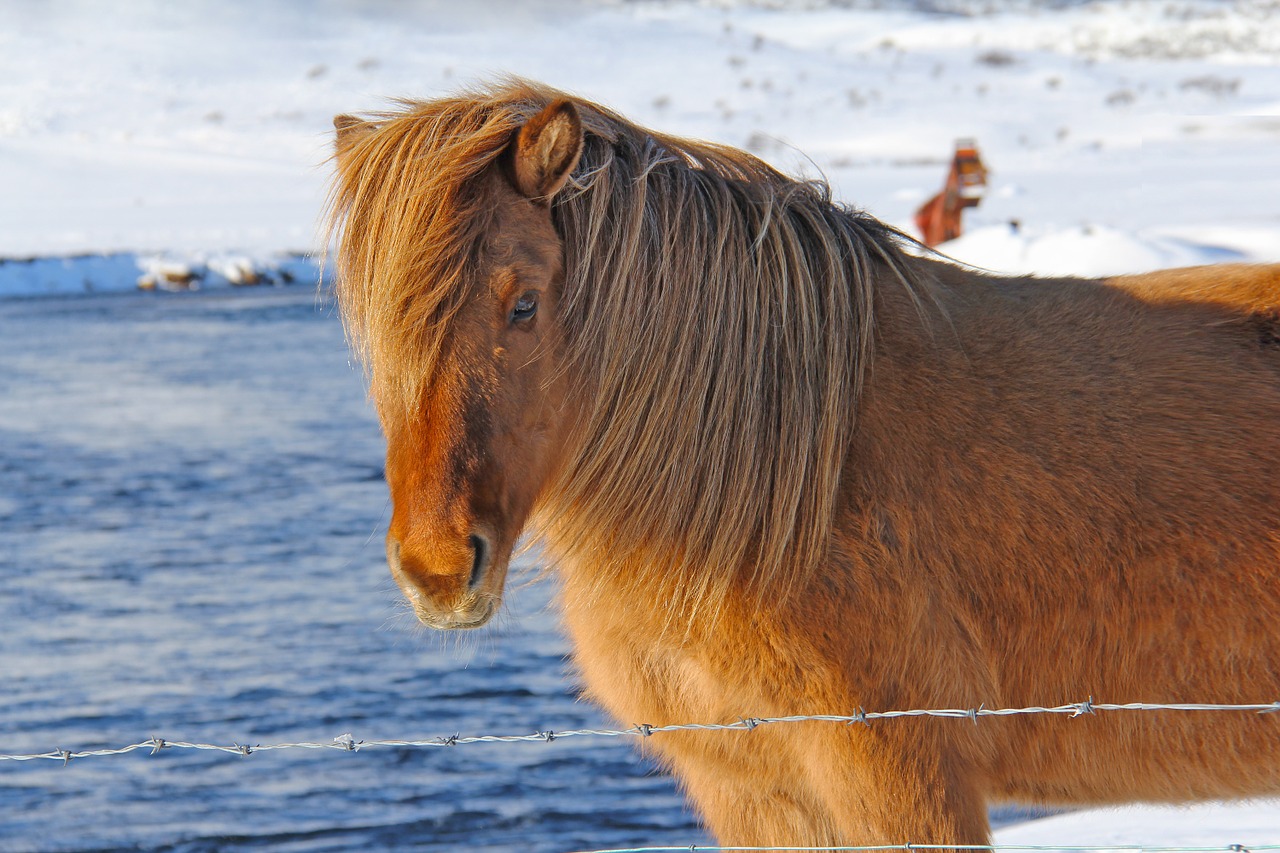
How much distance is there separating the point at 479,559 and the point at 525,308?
1.36ft

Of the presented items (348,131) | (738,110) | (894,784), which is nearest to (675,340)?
(348,131)

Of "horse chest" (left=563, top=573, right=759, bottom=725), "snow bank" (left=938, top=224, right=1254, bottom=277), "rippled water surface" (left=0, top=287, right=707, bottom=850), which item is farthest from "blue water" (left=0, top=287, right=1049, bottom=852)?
"snow bank" (left=938, top=224, right=1254, bottom=277)

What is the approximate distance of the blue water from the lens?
477 centimetres

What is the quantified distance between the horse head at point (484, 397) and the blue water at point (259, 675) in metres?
0.50

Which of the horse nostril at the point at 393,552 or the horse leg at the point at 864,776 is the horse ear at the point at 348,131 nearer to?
the horse nostril at the point at 393,552

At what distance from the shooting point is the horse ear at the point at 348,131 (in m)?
2.17

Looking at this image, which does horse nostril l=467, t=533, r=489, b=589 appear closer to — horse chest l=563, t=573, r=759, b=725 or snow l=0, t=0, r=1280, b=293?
horse chest l=563, t=573, r=759, b=725

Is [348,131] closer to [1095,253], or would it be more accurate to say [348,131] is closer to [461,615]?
[461,615]

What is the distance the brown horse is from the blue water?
44cm

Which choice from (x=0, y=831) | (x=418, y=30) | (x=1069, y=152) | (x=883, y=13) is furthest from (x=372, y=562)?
(x=883, y=13)

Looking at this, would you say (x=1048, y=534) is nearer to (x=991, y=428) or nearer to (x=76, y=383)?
(x=991, y=428)

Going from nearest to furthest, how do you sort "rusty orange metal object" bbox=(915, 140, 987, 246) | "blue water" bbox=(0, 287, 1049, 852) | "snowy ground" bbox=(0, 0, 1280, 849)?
1. "blue water" bbox=(0, 287, 1049, 852)
2. "rusty orange metal object" bbox=(915, 140, 987, 246)
3. "snowy ground" bbox=(0, 0, 1280, 849)

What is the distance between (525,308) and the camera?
6.28 ft

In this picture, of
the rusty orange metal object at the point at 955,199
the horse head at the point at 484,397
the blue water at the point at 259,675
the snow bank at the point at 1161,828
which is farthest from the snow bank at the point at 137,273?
the horse head at the point at 484,397
